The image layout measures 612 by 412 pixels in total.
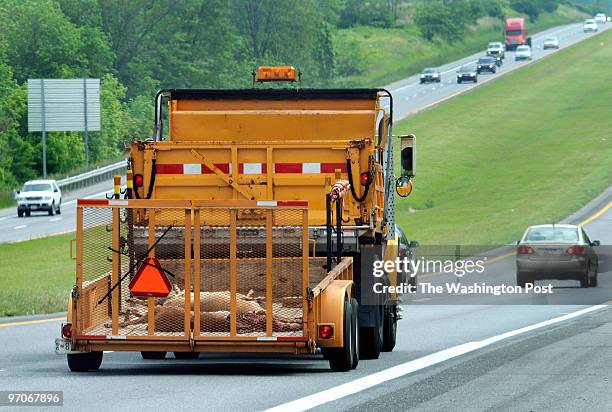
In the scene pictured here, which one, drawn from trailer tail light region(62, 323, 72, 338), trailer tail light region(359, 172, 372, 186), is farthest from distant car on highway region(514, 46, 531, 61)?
trailer tail light region(62, 323, 72, 338)

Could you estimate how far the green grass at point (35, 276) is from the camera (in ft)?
86.3

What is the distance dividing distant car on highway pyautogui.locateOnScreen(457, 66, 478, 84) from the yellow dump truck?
10612 cm

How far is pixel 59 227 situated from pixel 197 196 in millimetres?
44876

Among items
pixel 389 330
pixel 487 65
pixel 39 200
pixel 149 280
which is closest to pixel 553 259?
pixel 389 330

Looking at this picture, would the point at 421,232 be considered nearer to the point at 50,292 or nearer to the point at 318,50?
the point at 50,292

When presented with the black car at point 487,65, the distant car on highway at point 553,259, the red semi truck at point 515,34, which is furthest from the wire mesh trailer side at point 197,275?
the red semi truck at point 515,34

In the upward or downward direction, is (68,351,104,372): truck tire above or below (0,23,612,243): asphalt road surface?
below

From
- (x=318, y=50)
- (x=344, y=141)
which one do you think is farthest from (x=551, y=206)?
(x=318, y=50)

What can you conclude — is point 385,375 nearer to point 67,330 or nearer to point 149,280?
point 149,280

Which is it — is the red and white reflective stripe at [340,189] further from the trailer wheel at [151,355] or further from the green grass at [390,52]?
the green grass at [390,52]

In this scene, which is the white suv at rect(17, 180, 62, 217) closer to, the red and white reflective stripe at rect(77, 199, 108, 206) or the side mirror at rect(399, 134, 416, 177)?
the side mirror at rect(399, 134, 416, 177)

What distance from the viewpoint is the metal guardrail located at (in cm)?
8194

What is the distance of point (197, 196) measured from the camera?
712 inches

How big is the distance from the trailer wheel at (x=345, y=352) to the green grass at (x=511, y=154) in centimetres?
3400
